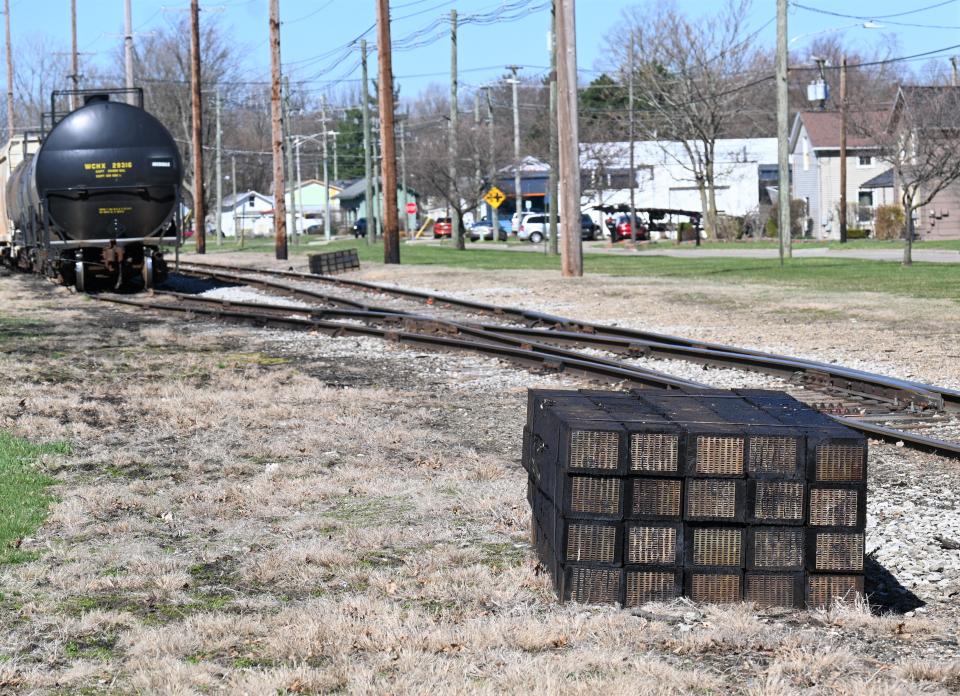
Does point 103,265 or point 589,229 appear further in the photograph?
point 589,229

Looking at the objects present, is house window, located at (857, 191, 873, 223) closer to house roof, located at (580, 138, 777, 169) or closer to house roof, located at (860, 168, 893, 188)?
house roof, located at (860, 168, 893, 188)

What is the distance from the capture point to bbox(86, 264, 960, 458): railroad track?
34.9 feet

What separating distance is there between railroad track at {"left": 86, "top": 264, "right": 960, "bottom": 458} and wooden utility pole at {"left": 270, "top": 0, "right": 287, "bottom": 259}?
16482 millimetres

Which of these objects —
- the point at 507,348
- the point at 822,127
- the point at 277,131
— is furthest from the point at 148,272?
the point at 822,127

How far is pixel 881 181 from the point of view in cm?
7481

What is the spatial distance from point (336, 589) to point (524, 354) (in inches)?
328

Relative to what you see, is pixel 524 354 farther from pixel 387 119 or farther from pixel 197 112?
pixel 197 112

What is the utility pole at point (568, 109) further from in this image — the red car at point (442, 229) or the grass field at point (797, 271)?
the red car at point (442, 229)

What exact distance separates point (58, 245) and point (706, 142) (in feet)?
184

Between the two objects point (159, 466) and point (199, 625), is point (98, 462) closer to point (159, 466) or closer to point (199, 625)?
point (159, 466)

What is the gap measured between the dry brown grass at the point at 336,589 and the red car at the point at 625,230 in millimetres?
62056

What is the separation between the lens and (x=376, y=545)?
6.73 m

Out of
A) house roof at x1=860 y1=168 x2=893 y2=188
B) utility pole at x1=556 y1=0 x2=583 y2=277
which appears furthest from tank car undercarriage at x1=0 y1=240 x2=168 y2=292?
house roof at x1=860 y1=168 x2=893 y2=188

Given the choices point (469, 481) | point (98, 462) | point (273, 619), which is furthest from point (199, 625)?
point (98, 462)
